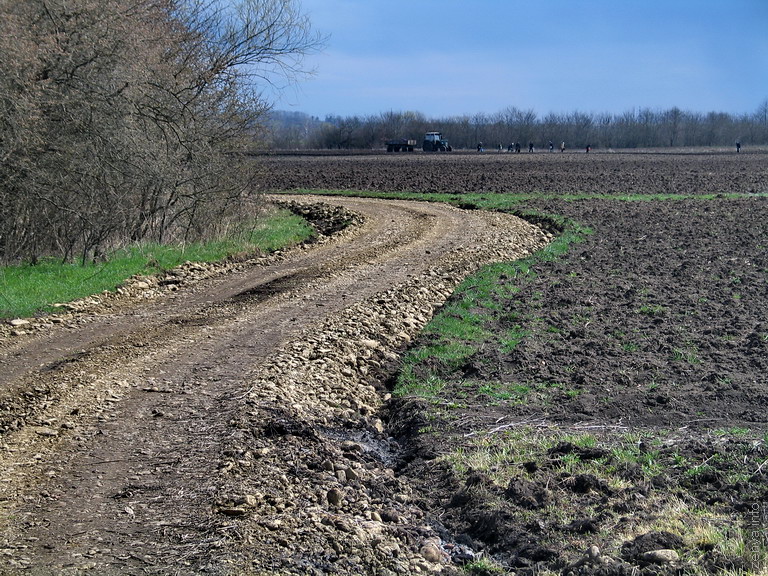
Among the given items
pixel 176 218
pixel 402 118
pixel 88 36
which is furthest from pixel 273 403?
pixel 402 118

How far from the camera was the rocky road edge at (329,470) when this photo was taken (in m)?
5.27

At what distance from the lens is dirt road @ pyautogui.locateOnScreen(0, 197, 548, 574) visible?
516cm

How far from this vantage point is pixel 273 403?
8.02 meters

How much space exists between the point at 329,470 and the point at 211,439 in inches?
42.4

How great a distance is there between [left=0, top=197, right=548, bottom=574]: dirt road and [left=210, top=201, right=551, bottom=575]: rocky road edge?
0.02 meters

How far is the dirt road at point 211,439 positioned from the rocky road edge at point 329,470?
0.02 m

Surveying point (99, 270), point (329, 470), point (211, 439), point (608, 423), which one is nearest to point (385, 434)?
point (329, 470)

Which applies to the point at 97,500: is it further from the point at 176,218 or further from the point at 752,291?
the point at 176,218

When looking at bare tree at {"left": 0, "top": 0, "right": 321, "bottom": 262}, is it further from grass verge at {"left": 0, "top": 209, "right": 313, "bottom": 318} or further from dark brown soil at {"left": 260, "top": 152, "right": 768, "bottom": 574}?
dark brown soil at {"left": 260, "top": 152, "right": 768, "bottom": 574}

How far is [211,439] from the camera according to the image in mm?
6969

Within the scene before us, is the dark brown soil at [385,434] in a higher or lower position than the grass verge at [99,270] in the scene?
lower

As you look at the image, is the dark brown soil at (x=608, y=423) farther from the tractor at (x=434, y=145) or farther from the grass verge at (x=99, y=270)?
the tractor at (x=434, y=145)

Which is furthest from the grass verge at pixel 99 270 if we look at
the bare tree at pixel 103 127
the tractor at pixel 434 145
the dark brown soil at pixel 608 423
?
the tractor at pixel 434 145

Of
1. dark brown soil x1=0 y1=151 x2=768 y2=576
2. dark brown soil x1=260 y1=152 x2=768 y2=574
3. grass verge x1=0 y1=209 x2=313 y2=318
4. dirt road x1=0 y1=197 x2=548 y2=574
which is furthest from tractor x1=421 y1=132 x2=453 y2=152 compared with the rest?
dirt road x1=0 y1=197 x2=548 y2=574
